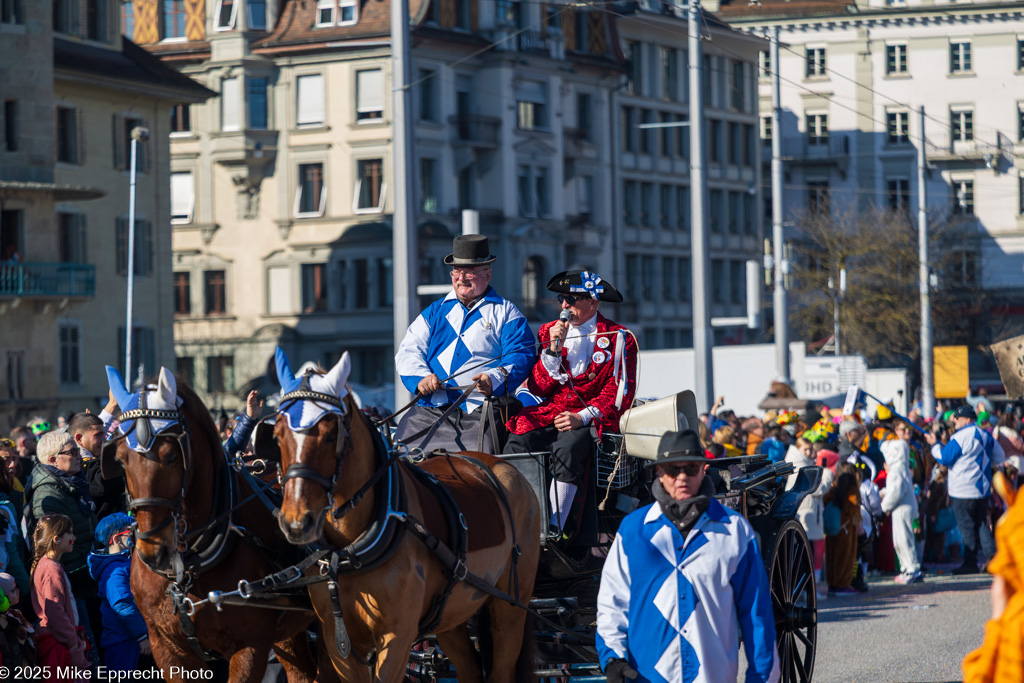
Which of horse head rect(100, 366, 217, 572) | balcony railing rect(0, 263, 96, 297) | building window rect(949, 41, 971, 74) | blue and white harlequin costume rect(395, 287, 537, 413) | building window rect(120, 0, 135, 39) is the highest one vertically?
building window rect(120, 0, 135, 39)

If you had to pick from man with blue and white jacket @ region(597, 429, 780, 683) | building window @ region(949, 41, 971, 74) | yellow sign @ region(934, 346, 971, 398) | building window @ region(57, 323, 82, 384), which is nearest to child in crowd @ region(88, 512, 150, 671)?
man with blue and white jacket @ region(597, 429, 780, 683)

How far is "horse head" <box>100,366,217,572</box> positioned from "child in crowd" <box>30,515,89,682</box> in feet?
5.44

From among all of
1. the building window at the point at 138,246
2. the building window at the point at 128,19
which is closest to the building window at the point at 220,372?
the building window at the point at 138,246

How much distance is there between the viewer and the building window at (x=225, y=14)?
178 feet

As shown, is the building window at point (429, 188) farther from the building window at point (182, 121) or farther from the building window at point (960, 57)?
the building window at point (960, 57)

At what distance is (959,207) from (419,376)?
2429 inches

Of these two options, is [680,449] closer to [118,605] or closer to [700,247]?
[118,605]

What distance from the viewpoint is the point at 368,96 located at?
5403cm

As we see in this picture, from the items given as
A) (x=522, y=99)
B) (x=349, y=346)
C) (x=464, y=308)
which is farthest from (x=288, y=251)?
(x=464, y=308)

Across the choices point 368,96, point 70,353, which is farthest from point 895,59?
point 70,353

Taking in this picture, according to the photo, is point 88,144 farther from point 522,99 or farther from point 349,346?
point 522,99

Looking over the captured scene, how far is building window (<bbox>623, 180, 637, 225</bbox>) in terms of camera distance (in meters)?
65.4

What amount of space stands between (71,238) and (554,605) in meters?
35.1

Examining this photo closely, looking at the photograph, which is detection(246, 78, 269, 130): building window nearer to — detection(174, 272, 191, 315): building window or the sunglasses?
detection(174, 272, 191, 315): building window
